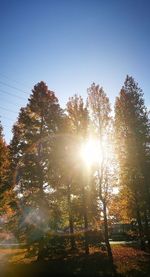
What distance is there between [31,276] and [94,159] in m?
11.2

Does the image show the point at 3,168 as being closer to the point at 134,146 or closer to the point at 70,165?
the point at 70,165

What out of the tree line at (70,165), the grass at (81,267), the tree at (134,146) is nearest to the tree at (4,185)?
the tree line at (70,165)

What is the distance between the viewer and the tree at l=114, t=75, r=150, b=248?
1015 inches

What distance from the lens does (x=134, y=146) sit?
26078 millimetres

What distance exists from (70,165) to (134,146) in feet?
21.6

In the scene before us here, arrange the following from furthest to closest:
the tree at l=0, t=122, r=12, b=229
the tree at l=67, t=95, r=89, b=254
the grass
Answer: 1. the tree at l=67, t=95, r=89, b=254
2. the tree at l=0, t=122, r=12, b=229
3. the grass

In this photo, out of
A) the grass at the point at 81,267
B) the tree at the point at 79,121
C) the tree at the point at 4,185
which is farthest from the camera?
the tree at the point at 79,121

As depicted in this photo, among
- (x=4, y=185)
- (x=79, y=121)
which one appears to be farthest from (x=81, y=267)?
(x=79, y=121)

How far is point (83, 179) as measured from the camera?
25422mm

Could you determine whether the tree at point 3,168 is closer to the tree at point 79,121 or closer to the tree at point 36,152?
the tree at point 36,152

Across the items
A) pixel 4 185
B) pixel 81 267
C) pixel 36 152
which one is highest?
A: pixel 36 152

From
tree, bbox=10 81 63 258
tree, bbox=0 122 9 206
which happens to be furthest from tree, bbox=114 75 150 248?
tree, bbox=0 122 9 206

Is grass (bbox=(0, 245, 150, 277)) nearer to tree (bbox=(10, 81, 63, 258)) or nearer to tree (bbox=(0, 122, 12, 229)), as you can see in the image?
tree (bbox=(10, 81, 63, 258))

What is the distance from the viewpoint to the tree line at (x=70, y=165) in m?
21.1
